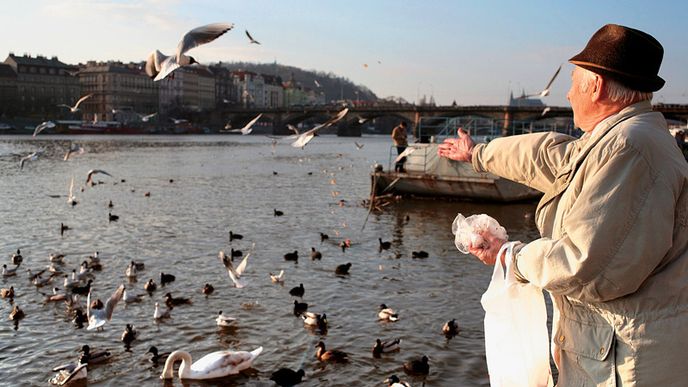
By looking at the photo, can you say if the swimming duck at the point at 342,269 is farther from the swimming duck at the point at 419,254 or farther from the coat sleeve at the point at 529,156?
the coat sleeve at the point at 529,156

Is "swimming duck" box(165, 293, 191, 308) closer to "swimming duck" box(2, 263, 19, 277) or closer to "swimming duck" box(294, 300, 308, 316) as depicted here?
"swimming duck" box(294, 300, 308, 316)

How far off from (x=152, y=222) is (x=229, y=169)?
911 inches

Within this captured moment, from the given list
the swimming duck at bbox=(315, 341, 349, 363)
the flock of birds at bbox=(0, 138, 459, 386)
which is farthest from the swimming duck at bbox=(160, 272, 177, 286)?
the swimming duck at bbox=(315, 341, 349, 363)

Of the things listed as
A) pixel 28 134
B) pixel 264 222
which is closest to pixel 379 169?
pixel 264 222

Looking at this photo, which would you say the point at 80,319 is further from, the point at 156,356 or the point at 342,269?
the point at 342,269

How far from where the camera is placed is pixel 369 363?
27.8ft

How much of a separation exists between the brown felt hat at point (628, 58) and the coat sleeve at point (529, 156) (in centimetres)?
39

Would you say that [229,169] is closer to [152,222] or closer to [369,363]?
[152,222]

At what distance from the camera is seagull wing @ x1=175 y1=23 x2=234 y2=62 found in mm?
8031

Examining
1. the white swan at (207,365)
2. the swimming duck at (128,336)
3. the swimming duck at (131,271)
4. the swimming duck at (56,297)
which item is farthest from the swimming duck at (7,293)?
the white swan at (207,365)

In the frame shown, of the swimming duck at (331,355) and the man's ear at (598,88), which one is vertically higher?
the man's ear at (598,88)

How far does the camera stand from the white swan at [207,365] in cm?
793

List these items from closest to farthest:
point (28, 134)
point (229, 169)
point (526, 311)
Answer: point (526, 311), point (229, 169), point (28, 134)

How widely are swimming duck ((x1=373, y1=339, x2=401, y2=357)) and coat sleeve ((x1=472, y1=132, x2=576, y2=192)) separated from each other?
19.6 feet
